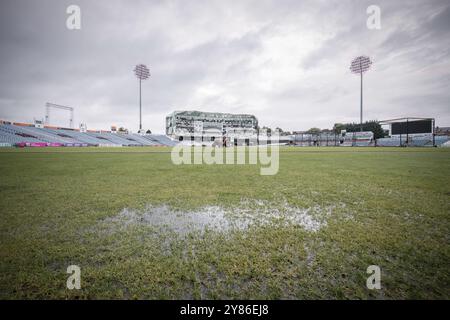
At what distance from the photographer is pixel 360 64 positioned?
46.2m

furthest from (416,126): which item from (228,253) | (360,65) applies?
(228,253)

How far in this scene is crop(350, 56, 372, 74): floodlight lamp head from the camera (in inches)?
1773

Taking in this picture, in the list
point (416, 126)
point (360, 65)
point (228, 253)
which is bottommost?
point (228, 253)

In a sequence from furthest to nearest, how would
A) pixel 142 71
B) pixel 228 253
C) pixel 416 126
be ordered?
pixel 142 71
pixel 416 126
pixel 228 253

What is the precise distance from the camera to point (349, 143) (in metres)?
57.4

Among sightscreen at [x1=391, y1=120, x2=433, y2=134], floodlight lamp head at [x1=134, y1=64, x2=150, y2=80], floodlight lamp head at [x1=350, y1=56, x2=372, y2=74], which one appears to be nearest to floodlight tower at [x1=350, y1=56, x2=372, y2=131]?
floodlight lamp head at [x1=350, y1=56, x2=372, y2=74]

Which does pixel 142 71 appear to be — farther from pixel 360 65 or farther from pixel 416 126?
pixel 416 126

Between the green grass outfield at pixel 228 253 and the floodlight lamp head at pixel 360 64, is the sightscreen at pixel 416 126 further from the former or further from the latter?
the green grass outfield at pixel 228 253

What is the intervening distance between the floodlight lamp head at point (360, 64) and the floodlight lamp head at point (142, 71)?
5411 cm

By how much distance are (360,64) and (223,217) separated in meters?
59.1

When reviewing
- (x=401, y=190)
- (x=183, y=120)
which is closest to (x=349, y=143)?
(x=183, y=120)

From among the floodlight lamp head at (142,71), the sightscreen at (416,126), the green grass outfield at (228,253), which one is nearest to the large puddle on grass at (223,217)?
the green grass outfield at (228,253)
